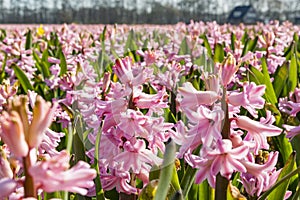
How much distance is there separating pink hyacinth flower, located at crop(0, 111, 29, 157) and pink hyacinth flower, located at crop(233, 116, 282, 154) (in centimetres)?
45

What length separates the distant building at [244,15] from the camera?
14.3 m

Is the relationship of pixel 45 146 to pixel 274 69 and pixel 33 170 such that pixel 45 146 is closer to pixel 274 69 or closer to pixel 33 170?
pixel 33 170

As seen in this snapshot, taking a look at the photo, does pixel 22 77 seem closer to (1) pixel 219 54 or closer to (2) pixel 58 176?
(1) pixel 219 54

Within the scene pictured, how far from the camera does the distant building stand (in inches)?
563

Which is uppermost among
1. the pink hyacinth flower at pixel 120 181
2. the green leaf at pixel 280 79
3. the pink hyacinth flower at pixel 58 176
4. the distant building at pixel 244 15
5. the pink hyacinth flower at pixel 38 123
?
the pink hyacinth flower at pixel 38 123

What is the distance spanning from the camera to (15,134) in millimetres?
544

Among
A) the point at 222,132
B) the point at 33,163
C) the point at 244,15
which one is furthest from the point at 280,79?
the point at 244,15

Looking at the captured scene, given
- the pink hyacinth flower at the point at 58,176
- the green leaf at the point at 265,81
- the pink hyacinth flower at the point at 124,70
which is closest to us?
the pink hyacinth flower at the point at 58,176

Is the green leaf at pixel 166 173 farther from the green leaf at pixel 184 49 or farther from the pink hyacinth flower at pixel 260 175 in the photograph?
the green leaf at pixel 184 49

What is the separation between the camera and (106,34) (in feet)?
19.0

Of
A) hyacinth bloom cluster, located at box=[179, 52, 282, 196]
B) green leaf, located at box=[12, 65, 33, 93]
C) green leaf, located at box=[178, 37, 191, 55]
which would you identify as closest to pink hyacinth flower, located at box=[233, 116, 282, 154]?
hyacinth bloom cluster, located at box=[179, 52, 282, 196]

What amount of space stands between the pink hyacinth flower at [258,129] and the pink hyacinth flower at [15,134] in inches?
17.8

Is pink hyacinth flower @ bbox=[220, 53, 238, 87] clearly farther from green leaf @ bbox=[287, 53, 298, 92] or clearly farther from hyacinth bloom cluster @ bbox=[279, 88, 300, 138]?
green leaf @ bbox=[287, 53, 298, 92]

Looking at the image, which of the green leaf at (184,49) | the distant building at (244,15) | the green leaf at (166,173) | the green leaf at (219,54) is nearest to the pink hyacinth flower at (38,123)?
the green leaf at (166,173)
